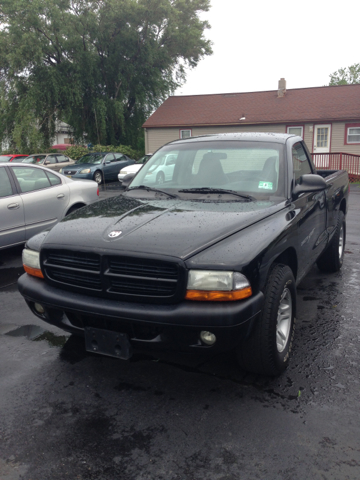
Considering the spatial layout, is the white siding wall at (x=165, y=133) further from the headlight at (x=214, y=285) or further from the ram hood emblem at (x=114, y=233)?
the headlight at (x=214, y=285)

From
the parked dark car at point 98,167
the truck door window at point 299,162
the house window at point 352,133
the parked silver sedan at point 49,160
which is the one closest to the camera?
the truck door window at point 299,162

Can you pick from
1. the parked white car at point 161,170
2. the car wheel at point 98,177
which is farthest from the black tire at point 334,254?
the car wheel at point 98,177

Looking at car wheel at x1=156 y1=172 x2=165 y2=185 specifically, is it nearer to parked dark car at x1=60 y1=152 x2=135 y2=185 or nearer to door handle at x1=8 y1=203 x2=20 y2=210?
door handle at x1=8 y1=203 x2=20 y2=210

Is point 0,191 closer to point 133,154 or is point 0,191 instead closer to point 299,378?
point 299,378

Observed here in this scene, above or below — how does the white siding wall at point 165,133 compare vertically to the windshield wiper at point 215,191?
above

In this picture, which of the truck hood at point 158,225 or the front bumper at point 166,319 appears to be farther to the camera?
the truck hood at point 158,225

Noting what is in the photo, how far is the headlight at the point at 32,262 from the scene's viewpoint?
3240 mm

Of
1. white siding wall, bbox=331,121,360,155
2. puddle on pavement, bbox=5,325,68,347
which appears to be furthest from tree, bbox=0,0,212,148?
puddle on pavement, bbox=5,325,68,347

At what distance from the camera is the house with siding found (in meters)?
27.1

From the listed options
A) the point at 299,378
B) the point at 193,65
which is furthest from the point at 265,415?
the point at 193,65

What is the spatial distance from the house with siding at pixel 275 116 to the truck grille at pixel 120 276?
25087 mm

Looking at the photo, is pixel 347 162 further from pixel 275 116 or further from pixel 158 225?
pixel 158 225

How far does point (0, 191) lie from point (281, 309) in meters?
4.81

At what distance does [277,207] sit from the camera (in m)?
3.53
